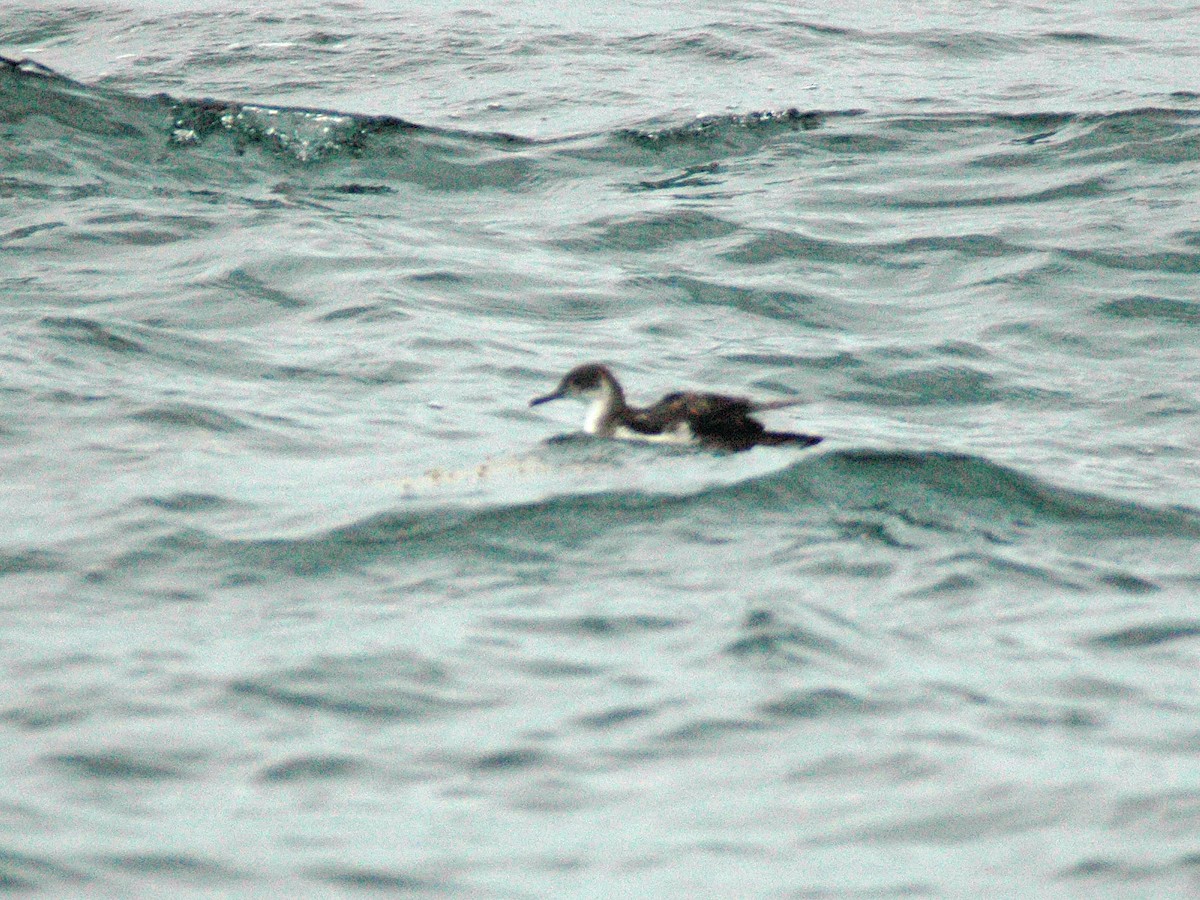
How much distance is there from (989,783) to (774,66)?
48.5 feet

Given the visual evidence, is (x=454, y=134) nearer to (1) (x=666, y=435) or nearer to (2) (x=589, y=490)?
(1) (x=666, y=435)

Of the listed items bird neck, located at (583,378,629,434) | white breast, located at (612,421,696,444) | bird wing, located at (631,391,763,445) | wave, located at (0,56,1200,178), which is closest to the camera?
bird wing, located at (631,391,763,445)

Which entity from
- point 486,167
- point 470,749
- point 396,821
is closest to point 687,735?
point 470,749

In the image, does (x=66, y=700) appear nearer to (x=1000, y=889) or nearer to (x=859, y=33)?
(x=1000, y=889)

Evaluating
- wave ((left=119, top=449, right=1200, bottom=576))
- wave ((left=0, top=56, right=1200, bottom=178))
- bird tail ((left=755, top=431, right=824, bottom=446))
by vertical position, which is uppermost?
wave ((left=0, top=56, right=1200, bottom=178))

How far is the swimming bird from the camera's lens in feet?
28.6

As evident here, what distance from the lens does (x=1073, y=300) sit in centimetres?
1257

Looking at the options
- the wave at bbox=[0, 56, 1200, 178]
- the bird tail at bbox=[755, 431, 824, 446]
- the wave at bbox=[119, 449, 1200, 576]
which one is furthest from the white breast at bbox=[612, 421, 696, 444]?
the wave at bbox=[0, 56, 1200, 178]

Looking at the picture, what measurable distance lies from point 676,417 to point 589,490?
2.41 feet

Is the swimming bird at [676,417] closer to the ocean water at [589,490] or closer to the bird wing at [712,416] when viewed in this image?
the bird wing at [712,416]

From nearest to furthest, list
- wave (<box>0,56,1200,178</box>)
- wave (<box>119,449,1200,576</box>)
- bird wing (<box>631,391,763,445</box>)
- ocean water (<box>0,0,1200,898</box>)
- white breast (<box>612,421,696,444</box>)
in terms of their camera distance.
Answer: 1. ocean water (<box>0,0,1200,898</box>)
2. wave (<box>119,449,1200,576</box>)
3. bird wing (<box>631,391,763,445</box>)
4. white breast (<box>612,421,696,444</box>)
5. wave (<box>0,56,1200,178</box>)

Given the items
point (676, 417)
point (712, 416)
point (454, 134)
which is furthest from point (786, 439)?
point (454, 134)

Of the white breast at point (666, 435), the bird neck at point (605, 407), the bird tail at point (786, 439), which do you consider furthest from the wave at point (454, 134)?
the bird tail at point (786, 439)

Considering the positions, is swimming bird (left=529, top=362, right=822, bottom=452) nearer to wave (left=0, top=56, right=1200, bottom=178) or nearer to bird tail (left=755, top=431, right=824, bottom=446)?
bird tail (left=755, top=431, right=824, bottom=446)
